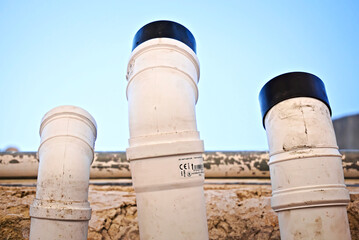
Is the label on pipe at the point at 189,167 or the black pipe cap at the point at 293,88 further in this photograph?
the black pipe cap at the point at 293,88

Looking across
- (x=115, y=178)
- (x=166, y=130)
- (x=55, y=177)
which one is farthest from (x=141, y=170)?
(x=115, y=178)

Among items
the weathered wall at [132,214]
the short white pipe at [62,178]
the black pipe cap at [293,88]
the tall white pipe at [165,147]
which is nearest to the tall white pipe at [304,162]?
the black pipe cap at [293,88]

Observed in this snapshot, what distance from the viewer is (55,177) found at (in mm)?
1551

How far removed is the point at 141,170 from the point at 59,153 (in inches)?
19.9

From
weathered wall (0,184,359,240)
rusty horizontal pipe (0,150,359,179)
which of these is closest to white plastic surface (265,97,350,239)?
weathered wall (0,184,359,240)

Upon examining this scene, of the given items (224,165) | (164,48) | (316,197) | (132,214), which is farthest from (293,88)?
(132,214)

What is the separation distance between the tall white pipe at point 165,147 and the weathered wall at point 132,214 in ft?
3.26

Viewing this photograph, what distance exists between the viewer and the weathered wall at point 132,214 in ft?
7.27

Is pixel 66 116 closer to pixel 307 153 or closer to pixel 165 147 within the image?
pixel 165 147

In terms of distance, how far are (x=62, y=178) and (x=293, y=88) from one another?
1212 millimetres

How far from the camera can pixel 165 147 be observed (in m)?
1.33

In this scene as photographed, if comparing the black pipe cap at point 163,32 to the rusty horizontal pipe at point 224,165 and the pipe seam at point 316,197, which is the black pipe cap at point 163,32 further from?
the rusty horizontal pipe at point 224,165

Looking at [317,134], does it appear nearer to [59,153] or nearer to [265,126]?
[265,126]

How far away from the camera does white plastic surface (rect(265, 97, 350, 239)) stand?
4.64ft
